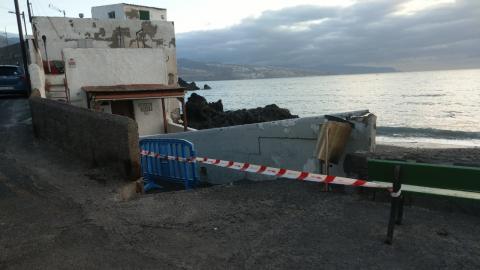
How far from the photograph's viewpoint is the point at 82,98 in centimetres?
1995

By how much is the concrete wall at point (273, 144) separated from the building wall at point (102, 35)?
13.6m

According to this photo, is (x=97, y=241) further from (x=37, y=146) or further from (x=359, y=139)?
(x=37, y=146)

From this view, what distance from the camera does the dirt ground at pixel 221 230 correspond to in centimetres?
421

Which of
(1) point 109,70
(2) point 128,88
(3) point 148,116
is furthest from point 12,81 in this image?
(3) point 148,116

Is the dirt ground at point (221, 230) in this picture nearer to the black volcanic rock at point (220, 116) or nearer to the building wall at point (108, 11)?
the black volcanic rock at point (220, 116)

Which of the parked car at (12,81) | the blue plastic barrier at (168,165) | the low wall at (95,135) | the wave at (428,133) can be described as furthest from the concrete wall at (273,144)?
the wave at (428,133)

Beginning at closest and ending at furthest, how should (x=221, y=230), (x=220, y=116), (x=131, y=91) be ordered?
(x=221, y=230)
(x=131, y=91)
(x=220, y=116)

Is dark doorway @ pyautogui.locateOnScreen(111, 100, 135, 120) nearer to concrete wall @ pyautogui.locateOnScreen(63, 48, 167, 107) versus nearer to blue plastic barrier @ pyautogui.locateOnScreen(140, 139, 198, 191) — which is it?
concrete wall @ pyautogui.locateOnScreen(63, 48, 167, 107)

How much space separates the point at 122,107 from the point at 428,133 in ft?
76.4

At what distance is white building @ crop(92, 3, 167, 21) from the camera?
3953 centimetres

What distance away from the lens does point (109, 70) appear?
20844 millimetres

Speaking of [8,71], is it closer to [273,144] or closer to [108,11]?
[273,144]

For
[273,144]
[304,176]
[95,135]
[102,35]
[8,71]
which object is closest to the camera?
[304,176]

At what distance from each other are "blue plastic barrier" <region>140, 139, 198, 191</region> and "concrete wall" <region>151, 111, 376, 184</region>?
0.93 meters
